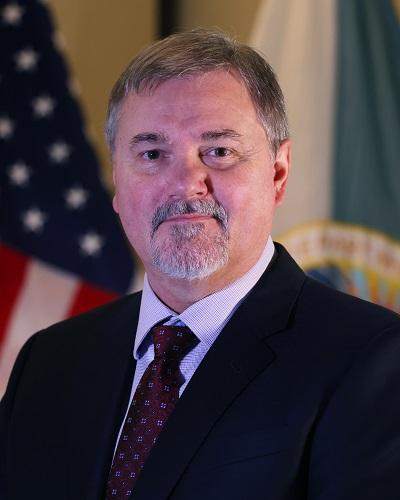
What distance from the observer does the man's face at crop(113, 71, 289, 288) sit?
5.65 ft

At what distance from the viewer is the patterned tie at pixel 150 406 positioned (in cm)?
167

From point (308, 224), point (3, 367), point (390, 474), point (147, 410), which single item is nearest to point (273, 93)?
point (147, 410)

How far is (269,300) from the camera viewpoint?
1746mm

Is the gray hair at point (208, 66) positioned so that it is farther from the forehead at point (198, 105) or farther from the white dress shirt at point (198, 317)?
the white dress shirt at point (198, 317)

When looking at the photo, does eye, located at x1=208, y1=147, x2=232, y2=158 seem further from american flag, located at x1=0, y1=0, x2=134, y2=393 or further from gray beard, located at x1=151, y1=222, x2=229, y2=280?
american flag, located at x1=0, y1=0, x2=134, y2=393

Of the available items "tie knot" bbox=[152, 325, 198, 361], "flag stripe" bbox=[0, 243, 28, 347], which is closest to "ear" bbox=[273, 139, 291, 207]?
"tie knot" bbox=[152, 325, 198, 361]

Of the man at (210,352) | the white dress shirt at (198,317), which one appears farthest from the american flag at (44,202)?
the white dress shirt at (198,317)

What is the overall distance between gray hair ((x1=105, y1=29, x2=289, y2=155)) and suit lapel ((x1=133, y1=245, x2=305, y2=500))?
0.98 ft

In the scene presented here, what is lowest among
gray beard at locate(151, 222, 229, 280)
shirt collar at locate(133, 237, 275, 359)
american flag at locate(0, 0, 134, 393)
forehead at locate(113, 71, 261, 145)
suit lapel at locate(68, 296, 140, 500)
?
american flag at locate(0, 0, 134, 393)

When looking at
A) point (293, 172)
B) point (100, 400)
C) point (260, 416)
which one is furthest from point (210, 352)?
point (293, 172)

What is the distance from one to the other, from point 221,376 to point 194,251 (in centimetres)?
24

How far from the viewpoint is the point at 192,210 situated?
171 cm

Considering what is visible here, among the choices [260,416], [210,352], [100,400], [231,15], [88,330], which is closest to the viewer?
[260,416]

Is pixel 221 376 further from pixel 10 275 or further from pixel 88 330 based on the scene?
pixel 10 275
